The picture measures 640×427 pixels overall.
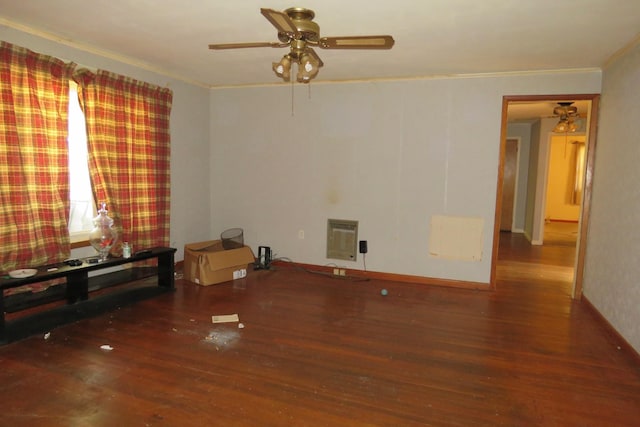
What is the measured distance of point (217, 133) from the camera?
5.05 meters

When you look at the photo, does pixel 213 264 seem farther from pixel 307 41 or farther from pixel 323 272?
pixel 307 41

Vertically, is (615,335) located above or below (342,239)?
below

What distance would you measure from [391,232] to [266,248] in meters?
1.53

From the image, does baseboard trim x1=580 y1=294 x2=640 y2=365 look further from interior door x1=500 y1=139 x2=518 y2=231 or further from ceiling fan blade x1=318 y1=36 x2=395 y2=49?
interior door x1=500 y1=139 x2=518 y2=231

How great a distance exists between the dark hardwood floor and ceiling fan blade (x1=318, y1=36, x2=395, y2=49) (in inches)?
75.8

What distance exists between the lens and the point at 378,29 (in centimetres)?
282

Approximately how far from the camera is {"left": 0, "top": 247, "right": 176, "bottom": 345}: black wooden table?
105 inches

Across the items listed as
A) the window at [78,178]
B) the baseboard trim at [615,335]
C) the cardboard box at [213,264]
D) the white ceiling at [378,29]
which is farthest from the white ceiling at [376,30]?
the baseboard trim at [615,335]

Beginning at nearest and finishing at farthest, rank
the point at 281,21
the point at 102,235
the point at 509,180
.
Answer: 1. the point at 281,21
2. the point at 102,235
3. the point at 509,180

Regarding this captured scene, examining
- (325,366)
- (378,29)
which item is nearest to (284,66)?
(378,29)

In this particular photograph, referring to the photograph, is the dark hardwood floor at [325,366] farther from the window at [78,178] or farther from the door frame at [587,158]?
the window at [78,178]

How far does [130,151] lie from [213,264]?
1.36 metres

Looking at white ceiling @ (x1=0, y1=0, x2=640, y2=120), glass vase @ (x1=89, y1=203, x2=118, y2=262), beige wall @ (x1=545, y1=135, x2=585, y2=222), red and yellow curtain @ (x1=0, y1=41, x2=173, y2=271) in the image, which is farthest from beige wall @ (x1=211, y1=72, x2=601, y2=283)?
beige wall @ (x1=545, y1=135, x2=585, y2=222)

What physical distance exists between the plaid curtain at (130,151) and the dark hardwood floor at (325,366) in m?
0.85
